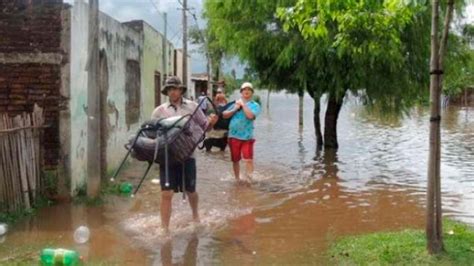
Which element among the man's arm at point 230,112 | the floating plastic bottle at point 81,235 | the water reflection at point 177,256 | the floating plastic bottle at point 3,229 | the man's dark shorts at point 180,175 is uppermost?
the man's arm at point 230,112

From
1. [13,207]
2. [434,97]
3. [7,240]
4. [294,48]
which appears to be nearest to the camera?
[434,97]

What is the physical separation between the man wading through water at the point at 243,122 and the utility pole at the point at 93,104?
7.98 ft

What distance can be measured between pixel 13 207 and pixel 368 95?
30.7 ft

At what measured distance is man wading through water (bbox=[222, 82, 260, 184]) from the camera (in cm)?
1038

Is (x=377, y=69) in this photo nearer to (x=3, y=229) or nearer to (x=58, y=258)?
(x=3, y=229)

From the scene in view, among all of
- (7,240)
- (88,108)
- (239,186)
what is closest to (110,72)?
(88,108)

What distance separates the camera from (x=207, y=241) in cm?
679

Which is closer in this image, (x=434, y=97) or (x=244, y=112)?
(x=434, y=97)

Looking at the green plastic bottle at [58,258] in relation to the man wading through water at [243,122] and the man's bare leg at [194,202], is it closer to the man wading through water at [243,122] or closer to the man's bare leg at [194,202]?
the man's bare leg at [194,202]

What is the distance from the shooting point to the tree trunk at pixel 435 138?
18.0ft

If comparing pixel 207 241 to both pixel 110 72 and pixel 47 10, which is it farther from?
pixel 110 72

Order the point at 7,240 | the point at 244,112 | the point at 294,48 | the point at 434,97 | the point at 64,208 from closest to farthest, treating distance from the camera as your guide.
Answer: the point at 434,97 → the point at 7,240 → the point at 64,208 → the point at 244,112 → the point at 294,48

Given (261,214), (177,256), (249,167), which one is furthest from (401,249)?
(249,167)

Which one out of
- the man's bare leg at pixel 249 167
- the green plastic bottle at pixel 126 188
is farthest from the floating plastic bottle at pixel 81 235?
the man's bare leg at pixel 249 167
